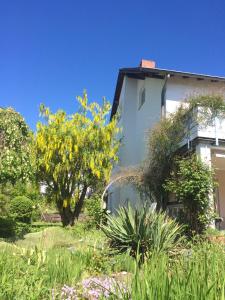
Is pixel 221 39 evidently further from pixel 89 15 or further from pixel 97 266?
pixel 97 266

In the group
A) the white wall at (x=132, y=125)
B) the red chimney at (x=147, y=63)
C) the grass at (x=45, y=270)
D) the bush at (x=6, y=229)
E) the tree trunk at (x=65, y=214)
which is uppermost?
the red chimney at (x=147, y=63)

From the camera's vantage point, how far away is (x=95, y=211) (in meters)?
18.0

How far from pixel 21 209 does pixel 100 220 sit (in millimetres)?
7582

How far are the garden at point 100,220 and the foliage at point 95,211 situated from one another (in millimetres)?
67

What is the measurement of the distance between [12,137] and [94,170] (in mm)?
6230

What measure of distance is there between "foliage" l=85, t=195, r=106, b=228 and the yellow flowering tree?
863 mm

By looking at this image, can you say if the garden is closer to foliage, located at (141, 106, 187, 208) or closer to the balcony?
foliage, located at (141, 106, 187, 208)

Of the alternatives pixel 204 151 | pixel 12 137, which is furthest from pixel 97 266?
pixel 12 137

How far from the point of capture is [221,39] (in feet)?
46.8

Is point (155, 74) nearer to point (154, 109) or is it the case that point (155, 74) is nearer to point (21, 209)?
point (154, 109)

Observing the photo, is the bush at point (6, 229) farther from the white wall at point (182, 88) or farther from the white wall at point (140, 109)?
the white wall at point (182, 88)

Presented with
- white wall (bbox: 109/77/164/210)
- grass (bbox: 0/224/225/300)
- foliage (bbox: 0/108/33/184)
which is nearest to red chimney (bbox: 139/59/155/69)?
white wall (bbox: 109/77/164/210)

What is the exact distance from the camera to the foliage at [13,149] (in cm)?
1316

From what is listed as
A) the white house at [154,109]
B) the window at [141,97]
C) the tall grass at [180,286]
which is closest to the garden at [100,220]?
the tall grass at [180,286]
